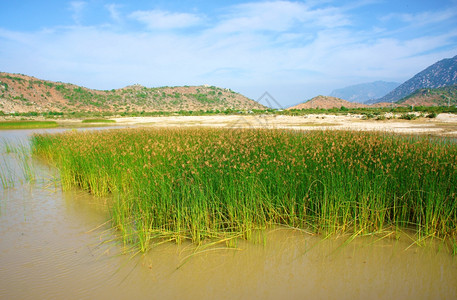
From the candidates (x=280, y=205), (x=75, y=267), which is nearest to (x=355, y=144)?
(x=280, y=205)

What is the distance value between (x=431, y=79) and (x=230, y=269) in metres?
138

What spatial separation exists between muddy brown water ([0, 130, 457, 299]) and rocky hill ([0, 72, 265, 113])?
62.4 m

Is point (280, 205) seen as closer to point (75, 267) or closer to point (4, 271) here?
point (75, 267)

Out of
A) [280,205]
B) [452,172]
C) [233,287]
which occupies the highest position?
[452,172]

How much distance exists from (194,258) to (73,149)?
6524mm

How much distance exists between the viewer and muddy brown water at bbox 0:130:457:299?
3.41 metres

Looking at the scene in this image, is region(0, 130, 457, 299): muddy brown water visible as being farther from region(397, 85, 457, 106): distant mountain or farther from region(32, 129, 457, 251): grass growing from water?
region(397, 85, 457, 106): distant mountain

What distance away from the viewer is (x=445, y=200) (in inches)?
173

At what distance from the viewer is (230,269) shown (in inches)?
152

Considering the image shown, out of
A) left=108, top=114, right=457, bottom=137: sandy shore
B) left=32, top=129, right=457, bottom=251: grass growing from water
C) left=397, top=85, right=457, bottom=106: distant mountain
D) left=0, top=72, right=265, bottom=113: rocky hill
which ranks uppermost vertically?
left=0, top=72, right=265, bottom=113: rocky hill

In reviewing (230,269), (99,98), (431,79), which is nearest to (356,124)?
(230,269)

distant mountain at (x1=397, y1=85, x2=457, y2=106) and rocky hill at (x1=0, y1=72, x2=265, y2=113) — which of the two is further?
rocky hill at (x1=0, y1=72, x2=265, y2=113)

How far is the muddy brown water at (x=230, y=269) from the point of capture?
341cm

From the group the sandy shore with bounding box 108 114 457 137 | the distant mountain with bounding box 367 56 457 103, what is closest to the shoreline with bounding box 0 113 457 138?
the sandy shore with bounding box 108 114 457 137
